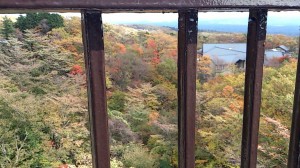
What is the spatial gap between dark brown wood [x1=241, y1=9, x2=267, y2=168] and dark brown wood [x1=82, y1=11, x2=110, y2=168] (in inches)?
9.3

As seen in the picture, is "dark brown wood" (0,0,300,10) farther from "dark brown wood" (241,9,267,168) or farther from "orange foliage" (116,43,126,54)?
"orange foliage" (116,43,126,54)

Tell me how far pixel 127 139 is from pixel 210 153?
2255 millimetres

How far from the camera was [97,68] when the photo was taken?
355 mm

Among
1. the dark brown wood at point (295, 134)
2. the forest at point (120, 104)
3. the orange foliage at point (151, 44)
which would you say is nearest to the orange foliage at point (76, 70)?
the forest at point (120, 104)

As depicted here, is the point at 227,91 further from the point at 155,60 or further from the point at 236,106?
the point at 155,60

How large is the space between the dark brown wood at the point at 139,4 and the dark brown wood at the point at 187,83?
3 cm

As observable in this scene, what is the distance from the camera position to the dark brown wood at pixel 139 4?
0.29 metres

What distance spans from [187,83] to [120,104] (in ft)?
26.2

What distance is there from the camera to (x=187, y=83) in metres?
0.41

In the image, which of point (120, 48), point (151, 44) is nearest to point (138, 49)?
point (151, 44)

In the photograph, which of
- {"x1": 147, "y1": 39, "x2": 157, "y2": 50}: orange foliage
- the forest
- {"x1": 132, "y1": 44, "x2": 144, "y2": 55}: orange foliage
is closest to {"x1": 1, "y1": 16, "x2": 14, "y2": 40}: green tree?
the forest

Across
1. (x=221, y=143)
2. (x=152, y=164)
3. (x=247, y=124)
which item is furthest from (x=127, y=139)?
(x=247, y=124)

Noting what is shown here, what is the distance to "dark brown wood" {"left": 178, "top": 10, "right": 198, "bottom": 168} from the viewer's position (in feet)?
1.31

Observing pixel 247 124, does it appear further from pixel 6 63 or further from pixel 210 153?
pixel 6 63
